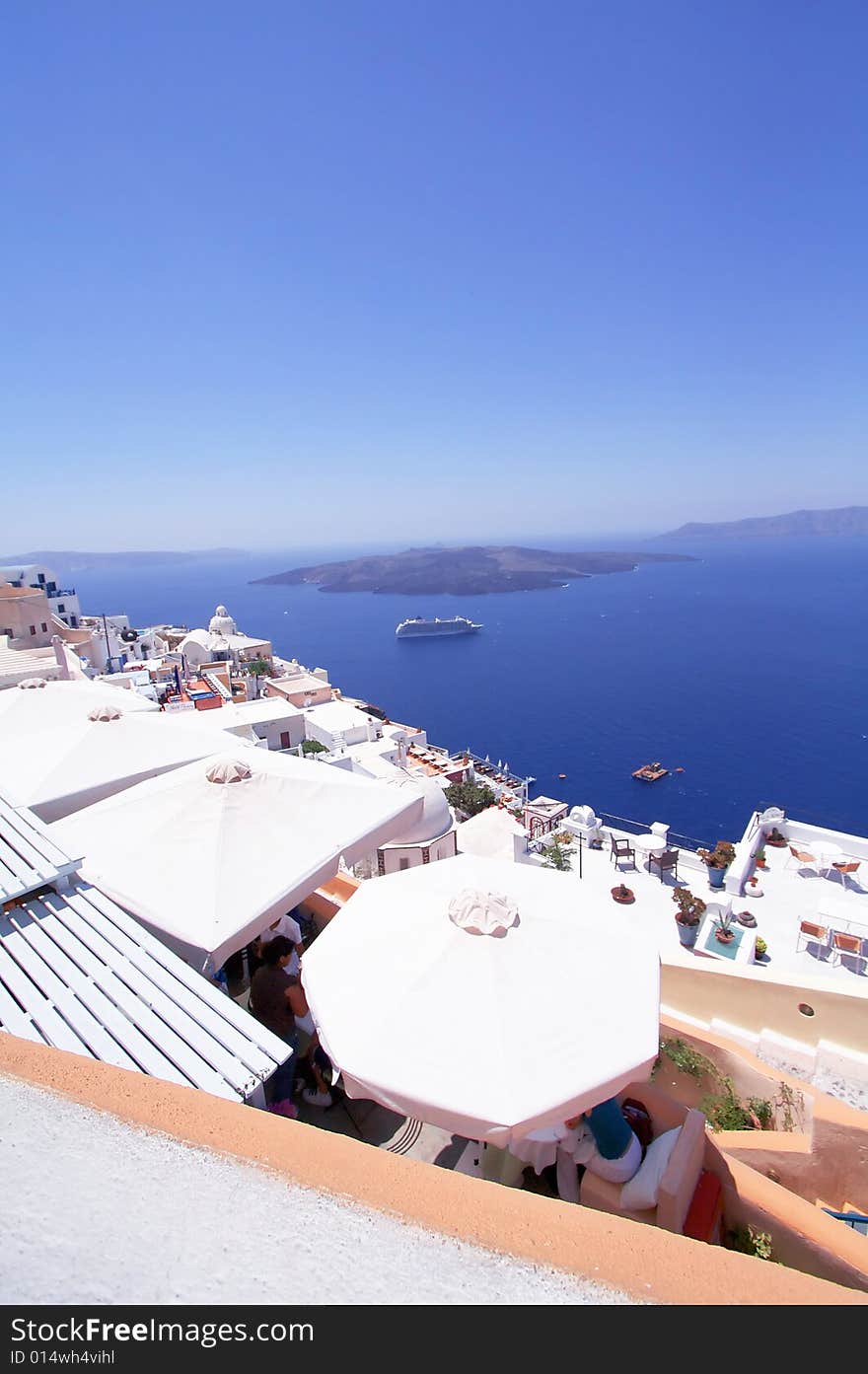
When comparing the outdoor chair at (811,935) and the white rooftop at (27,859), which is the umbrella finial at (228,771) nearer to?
the white rooftop at (27,859)

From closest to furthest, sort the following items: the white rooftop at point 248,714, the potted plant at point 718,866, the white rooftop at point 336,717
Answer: the potted plant at point 718,866 → the white rooftop at point 248,714 → the white rooftop at point 336,717

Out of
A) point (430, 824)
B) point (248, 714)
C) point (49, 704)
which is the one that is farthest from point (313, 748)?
point (49, 704)

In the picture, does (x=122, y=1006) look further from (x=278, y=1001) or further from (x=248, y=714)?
(x=248, y=714)

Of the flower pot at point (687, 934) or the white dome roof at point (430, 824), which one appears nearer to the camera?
the flower pot at point (687, 934)

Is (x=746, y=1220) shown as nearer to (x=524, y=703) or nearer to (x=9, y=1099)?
(x=9, y=1099)

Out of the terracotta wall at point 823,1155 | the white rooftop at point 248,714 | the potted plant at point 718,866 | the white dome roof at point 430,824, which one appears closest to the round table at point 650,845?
the potted plant at point 718,866

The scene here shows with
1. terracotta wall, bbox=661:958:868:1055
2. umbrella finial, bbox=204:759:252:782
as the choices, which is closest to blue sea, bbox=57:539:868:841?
terracotta wall, bbox=661:958:868:1055

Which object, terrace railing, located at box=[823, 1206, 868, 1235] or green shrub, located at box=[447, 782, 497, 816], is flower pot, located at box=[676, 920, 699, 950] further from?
green shrub, located at box=[447, 782, 497, 816]
